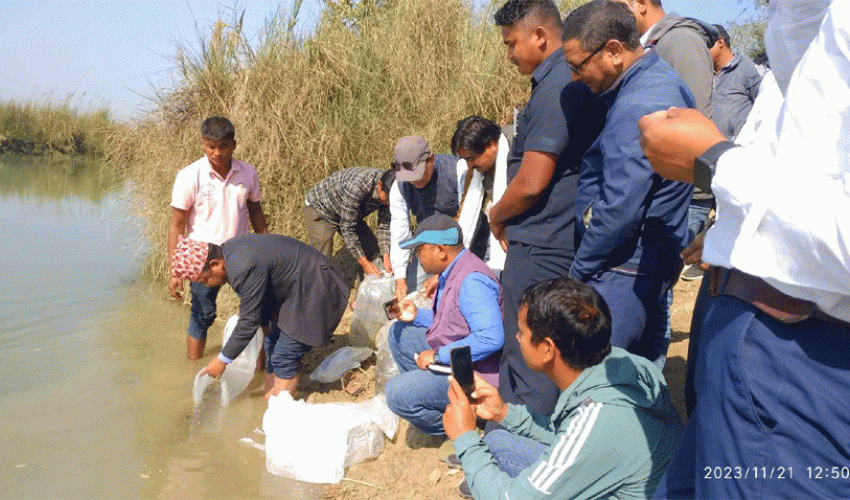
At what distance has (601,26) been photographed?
249 cm

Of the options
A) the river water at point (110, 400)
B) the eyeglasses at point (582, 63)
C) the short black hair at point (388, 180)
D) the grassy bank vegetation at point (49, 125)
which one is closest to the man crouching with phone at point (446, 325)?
the river water at point (110, 400)

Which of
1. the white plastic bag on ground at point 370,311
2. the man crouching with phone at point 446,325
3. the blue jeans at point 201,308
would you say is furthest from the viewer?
the white plastic bag on ground at point 370,311

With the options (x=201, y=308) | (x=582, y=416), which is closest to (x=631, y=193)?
(x=582, y=416)

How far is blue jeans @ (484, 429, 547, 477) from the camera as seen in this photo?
2.52 metres

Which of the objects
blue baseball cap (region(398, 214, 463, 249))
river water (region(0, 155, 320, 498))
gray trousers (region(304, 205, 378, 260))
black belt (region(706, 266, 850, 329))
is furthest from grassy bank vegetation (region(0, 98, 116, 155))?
black belt (region(706, 266, 850, 329))

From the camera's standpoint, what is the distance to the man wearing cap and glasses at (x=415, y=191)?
455cm

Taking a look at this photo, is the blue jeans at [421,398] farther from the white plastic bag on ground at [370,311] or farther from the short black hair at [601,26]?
the short black hair at [601,26]

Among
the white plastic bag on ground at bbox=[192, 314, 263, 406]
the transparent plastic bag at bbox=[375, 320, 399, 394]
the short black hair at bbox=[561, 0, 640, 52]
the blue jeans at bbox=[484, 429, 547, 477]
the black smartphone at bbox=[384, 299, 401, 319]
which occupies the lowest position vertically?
the white plastic bag on ground at bbox=[192, 314, 263, 406]

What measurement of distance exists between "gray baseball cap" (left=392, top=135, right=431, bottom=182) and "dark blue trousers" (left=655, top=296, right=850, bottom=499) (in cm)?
331

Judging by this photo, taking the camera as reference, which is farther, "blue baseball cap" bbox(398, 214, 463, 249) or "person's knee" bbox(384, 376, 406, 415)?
"blue baseball cap" bbox(398, 214, 463, 249)

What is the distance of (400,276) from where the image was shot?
16.0 feet

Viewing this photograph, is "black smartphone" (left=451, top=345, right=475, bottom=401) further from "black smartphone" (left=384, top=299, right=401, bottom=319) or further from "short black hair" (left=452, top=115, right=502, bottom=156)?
"short black hair" (left=452, top=115, right=502, bottom=156)

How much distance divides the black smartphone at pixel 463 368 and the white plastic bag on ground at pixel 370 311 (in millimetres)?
2686

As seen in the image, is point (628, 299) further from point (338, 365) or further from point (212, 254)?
point (212, 254)
